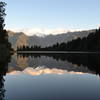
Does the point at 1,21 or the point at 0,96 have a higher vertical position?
the point at 1,21

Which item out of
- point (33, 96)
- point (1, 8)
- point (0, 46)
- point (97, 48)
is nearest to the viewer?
point (33, 96)

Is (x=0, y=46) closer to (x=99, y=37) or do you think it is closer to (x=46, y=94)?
(x=46, y=94)

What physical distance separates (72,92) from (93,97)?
2933 mm

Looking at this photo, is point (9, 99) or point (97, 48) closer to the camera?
point (9, 99)

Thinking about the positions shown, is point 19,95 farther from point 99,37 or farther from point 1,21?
point 99,37

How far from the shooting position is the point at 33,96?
2116 centimetres

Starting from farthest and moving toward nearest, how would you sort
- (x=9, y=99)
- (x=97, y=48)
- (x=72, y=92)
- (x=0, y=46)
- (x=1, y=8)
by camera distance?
(x=97, y=48)
(x=1, y=8)
(x=0, y=46)
(x=72, y=92)
(x=9, y=99)

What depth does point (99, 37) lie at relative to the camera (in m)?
200

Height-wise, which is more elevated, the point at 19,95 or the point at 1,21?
the point at 1,21

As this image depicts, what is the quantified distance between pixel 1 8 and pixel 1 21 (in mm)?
6493

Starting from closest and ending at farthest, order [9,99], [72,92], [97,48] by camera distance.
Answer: [9,99]
[72,92]
[97,48]

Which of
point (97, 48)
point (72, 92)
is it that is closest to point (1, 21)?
point (97, 48)

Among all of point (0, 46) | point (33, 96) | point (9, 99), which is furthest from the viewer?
point (0, 46)

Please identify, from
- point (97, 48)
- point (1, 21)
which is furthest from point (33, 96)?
point (97, 48)
